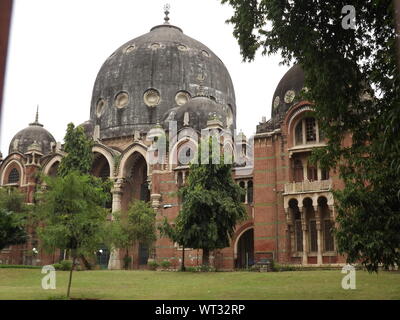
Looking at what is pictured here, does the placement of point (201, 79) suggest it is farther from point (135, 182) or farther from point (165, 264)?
point (165, 264)

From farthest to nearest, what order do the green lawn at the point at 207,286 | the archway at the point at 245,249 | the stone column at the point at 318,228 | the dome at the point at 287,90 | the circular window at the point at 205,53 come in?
the circular window at the point at 205,53 → the archway at the point at 245,249 → the dome at the point at 287,90 → the stone column at the point at 318,228 → the green lawn at the point at 207,286

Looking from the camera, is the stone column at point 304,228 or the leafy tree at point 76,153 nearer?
the stone column at point 304,228

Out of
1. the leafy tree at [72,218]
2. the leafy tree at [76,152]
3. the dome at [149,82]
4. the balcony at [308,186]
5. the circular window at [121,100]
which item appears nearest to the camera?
the leafy tree at [72,218]

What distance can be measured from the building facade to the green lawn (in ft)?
21.3

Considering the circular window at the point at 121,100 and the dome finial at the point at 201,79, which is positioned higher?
the dome finial at the point at 201,79

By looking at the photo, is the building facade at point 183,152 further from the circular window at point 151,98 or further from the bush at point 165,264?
the bush at point 165,264

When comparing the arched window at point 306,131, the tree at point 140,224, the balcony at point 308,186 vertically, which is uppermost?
the arched window at point 306,131

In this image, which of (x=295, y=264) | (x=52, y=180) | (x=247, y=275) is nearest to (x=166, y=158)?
(x=295, y=264)

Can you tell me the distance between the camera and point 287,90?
3188 cm

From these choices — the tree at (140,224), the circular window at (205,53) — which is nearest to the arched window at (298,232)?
the tree at (140,224)

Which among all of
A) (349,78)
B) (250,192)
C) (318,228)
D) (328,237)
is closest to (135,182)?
(250,192)

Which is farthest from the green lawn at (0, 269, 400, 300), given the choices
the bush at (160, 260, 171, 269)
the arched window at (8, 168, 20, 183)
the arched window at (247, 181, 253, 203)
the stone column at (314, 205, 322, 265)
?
the arched window at (8, 168, 20, 183)

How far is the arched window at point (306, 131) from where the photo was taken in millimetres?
29578

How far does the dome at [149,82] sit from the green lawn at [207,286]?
1929 cm
